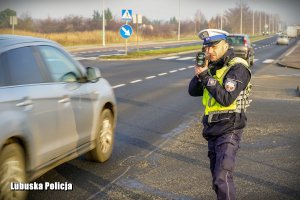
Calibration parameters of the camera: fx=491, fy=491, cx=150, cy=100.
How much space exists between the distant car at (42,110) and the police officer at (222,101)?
5.10ft

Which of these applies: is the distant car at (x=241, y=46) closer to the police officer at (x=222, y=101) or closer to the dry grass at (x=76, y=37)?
the police officer at (x=222, y=101)

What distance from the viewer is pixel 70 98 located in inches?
209

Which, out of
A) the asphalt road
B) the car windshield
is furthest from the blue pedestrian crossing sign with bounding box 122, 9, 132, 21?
the asphalt road

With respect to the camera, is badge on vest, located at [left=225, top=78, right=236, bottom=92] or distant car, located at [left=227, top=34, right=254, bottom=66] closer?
badge on vest, located at [left=225, top=78, right=236, bottom=92]

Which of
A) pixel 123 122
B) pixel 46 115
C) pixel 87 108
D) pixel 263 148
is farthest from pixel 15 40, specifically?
pixel 123 122

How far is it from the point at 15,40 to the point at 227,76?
217 cm

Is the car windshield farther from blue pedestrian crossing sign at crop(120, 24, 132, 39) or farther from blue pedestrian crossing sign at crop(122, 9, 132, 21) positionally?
blue pedestrian crossing sign at crop(122, 9, 132, 21)

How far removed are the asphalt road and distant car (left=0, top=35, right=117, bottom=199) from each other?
15.1 inches

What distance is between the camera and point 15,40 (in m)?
4.82

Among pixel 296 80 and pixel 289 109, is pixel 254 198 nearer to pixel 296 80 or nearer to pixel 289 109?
pixel 289 109

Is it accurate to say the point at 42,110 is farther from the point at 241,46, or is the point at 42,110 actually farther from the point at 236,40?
the point at 236,40

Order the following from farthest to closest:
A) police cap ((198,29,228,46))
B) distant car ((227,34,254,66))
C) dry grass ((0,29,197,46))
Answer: dry grass ((0,29,197,46)), distant car ((227,34,254,66)), police cap ((198,29,228,46))

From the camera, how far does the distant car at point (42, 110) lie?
4.17 meters

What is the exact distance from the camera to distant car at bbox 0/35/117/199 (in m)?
4.17
